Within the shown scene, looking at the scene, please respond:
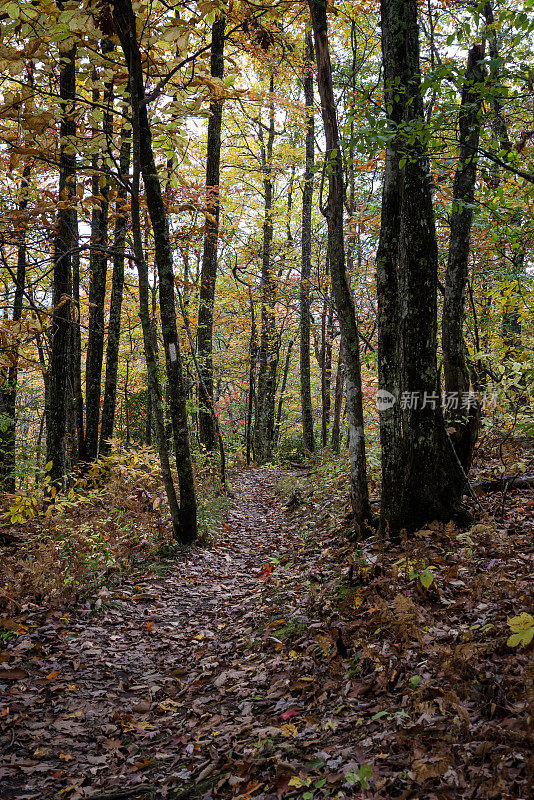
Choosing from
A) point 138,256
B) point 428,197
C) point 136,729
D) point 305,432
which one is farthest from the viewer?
point 305,432

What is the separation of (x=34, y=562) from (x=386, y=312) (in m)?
5.29

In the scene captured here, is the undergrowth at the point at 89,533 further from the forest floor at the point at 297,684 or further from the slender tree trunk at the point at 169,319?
the slender tree trunk at the point at 169,319

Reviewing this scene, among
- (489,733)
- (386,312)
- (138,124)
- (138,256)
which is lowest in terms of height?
(489,733)

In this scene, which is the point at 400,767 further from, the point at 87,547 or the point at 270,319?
the point at 270,319

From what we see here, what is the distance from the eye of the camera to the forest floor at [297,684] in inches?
103

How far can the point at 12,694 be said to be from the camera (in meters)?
3.71

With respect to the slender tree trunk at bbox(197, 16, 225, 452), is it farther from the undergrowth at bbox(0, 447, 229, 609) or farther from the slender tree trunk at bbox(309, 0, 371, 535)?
the slender tree trunk at bbox(309, 0, 371, 535)

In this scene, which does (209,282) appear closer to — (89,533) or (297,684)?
(89,533)

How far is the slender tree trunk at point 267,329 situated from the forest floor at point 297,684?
14796 mm

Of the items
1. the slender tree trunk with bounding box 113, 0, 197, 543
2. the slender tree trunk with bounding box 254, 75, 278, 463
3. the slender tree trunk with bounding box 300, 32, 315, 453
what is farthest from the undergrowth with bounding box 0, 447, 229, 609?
the slender tree trunk with bounding box 254, 75, 278, 463

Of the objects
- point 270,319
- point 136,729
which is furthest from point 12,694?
point 270,319

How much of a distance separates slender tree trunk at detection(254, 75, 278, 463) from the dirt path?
14589 mm

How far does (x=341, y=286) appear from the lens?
6312 mm

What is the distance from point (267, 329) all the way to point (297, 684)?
65.4 feet
